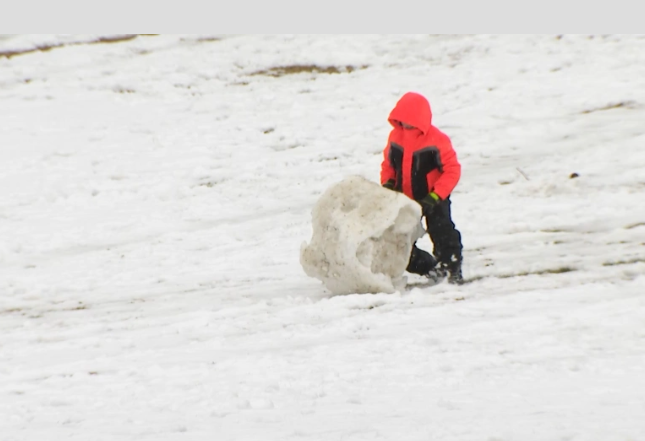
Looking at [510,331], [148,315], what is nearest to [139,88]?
[148,315]

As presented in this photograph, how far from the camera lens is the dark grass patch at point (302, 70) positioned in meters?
14.0

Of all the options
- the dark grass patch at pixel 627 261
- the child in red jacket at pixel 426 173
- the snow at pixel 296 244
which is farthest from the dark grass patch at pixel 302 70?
the dark grass patch at pixel 627 261

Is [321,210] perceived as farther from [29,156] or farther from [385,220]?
[29,156]

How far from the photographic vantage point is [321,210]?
5.80 metres

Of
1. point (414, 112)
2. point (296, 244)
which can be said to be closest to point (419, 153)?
point (414, 112)

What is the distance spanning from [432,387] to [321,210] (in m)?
2.08

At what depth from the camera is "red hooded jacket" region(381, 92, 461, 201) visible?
5.52 m

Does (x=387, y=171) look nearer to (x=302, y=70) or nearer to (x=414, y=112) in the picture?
(x=414, y=112)

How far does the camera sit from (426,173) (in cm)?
575

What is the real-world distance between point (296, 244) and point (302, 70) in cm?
726

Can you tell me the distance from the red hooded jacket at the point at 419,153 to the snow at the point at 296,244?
82cm

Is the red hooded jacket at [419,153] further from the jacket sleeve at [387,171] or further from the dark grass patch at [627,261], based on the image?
the dark grass patch at [627,261]

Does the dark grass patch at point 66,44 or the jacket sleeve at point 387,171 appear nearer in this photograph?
the jacket sleeve at point 387,171

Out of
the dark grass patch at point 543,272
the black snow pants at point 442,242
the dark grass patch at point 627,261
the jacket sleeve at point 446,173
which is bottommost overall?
the dark grass patch at point 543,272
